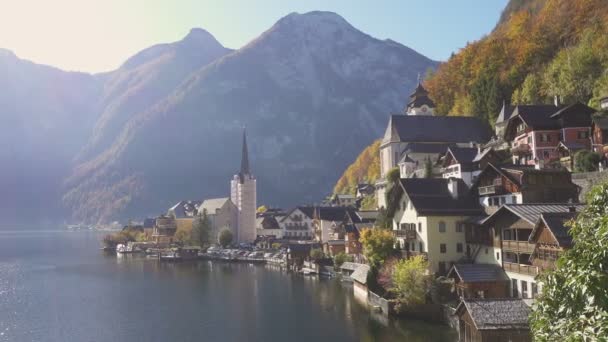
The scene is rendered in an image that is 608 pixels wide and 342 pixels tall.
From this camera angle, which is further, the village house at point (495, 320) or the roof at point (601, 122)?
the roof at point (601, 122)

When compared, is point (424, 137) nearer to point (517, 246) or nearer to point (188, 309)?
point (188, 309)

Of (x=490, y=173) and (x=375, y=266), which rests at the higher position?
(x=490, y=173)

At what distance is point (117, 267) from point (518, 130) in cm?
7626

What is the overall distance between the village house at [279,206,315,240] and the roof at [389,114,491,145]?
34.5 meters

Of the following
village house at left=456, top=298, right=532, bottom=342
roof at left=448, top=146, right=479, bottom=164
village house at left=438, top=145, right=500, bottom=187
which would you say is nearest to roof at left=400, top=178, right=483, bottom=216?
village house at left=438, top=145, right=500, bottom=187

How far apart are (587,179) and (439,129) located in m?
50.6

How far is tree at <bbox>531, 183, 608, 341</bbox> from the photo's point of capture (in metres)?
9.38

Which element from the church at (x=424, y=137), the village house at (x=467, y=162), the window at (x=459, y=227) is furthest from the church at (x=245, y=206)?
the window at (x=459, y=227)

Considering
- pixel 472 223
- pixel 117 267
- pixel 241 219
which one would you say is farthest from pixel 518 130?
pixel 241 219

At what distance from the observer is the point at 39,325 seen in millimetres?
50906

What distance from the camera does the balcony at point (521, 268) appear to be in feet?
127

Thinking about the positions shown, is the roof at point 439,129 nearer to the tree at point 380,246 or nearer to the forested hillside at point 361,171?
the forested hillside at point 361,171

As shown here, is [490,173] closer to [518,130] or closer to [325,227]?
[518,130]

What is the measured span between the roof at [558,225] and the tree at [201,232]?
108m
